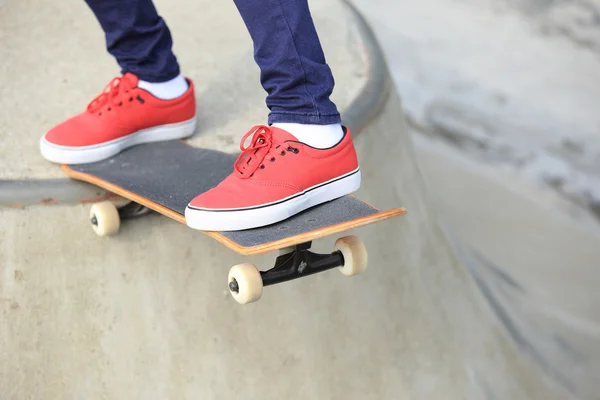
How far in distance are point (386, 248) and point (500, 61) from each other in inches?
205

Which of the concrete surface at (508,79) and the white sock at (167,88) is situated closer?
the white sock at (167,88)

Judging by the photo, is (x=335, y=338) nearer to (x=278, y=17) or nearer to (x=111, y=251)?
(x=111, y=251)

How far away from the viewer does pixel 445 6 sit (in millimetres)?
8125

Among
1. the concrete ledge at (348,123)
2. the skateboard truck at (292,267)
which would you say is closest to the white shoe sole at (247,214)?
the skateboard truck at (292,267)

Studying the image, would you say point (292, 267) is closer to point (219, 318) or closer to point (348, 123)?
point (219, 318)

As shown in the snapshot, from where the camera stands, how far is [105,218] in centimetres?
229

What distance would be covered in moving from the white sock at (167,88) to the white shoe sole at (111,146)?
5.0 inches

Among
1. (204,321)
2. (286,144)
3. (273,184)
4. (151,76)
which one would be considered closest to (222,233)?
(273,184)

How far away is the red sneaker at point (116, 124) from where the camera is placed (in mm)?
2482

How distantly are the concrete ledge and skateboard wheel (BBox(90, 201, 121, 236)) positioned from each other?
0.11 metres

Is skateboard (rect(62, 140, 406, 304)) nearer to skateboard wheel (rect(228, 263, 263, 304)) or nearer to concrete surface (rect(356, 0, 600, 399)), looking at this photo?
skateboard wheel (rect(228, 263, 263, 304))

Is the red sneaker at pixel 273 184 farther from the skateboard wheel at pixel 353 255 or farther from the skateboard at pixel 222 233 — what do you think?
the skateboard wheel at pixel 353 255

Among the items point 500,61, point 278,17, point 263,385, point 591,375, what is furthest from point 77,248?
point 500,61

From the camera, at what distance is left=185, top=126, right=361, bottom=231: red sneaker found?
194 centimetres
